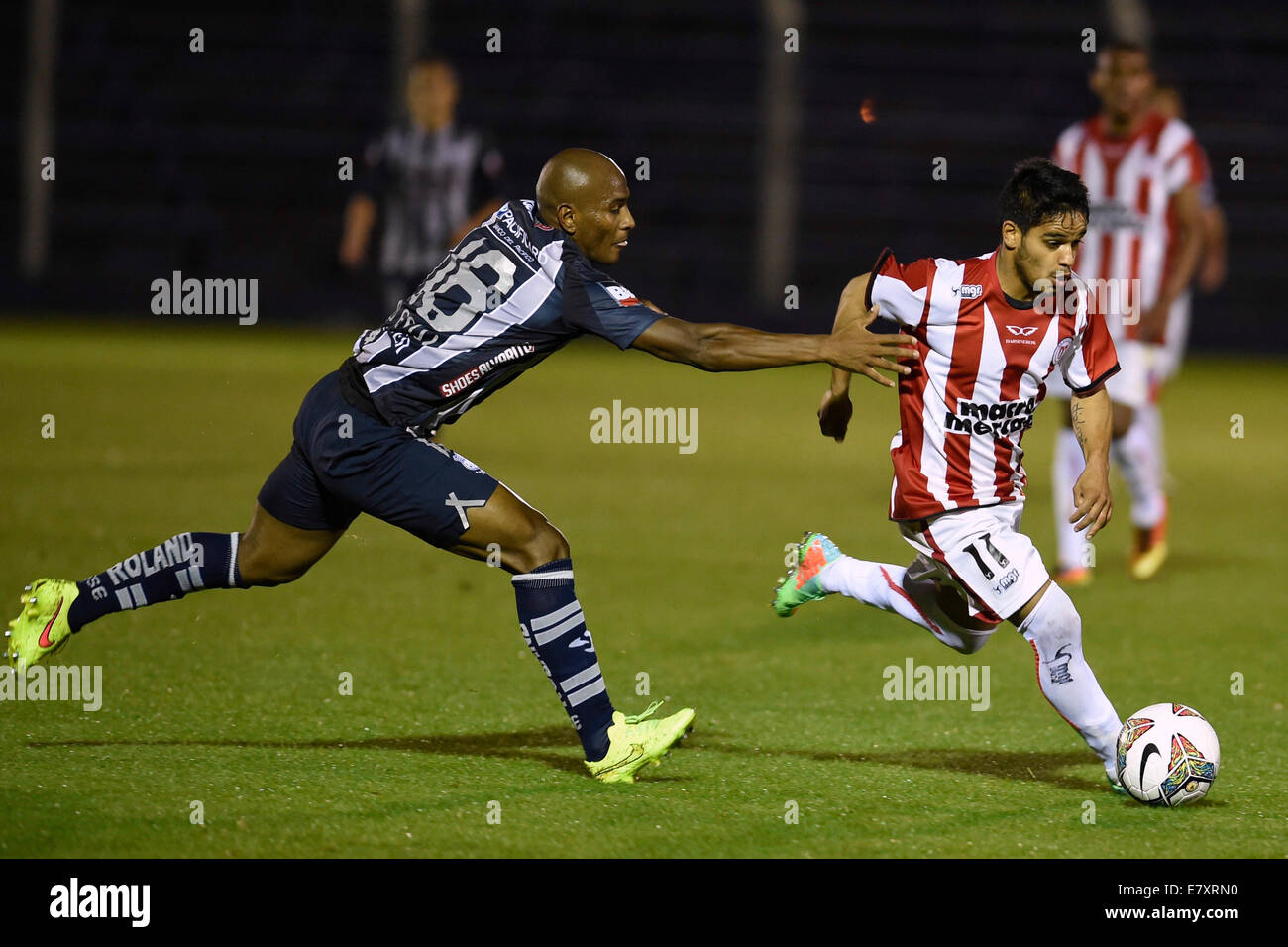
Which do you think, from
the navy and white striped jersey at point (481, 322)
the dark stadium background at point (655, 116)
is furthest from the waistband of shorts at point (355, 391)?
the dark stadium background at point (655, 116)

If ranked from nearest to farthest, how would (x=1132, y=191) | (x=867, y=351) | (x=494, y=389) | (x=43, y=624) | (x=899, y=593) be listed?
(x=867, y=351), (x=494, y=389), (x=43, y=624), (x=899, y=593), (x=1132, y=191)

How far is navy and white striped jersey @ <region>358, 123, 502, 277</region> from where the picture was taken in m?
10.5

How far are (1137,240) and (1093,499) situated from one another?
4331 mm

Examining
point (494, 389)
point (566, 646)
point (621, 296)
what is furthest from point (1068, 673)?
point (494, 389)

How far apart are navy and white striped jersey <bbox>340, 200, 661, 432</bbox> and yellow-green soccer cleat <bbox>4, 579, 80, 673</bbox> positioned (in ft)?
3.40

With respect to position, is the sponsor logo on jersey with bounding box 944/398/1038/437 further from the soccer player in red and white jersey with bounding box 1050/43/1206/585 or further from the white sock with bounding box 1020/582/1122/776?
the soccer player in red and white jersey with bounding box 1050/43/1206/585

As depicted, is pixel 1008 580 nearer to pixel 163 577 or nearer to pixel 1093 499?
pixel 1093 499

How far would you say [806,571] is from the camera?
211 inches

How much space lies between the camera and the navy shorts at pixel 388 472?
15.1ft

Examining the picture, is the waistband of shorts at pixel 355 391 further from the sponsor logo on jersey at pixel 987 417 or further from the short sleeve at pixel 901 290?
the sponsor logo on jersey at pixel 987 417

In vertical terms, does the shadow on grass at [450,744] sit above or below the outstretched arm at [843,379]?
below

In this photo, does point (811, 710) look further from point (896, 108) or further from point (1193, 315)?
point (896, 108)

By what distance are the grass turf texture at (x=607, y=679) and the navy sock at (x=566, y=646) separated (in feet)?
0.58

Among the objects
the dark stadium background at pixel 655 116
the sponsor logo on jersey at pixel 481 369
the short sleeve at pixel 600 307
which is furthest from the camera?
the dark stadium background at pixel 655 116
